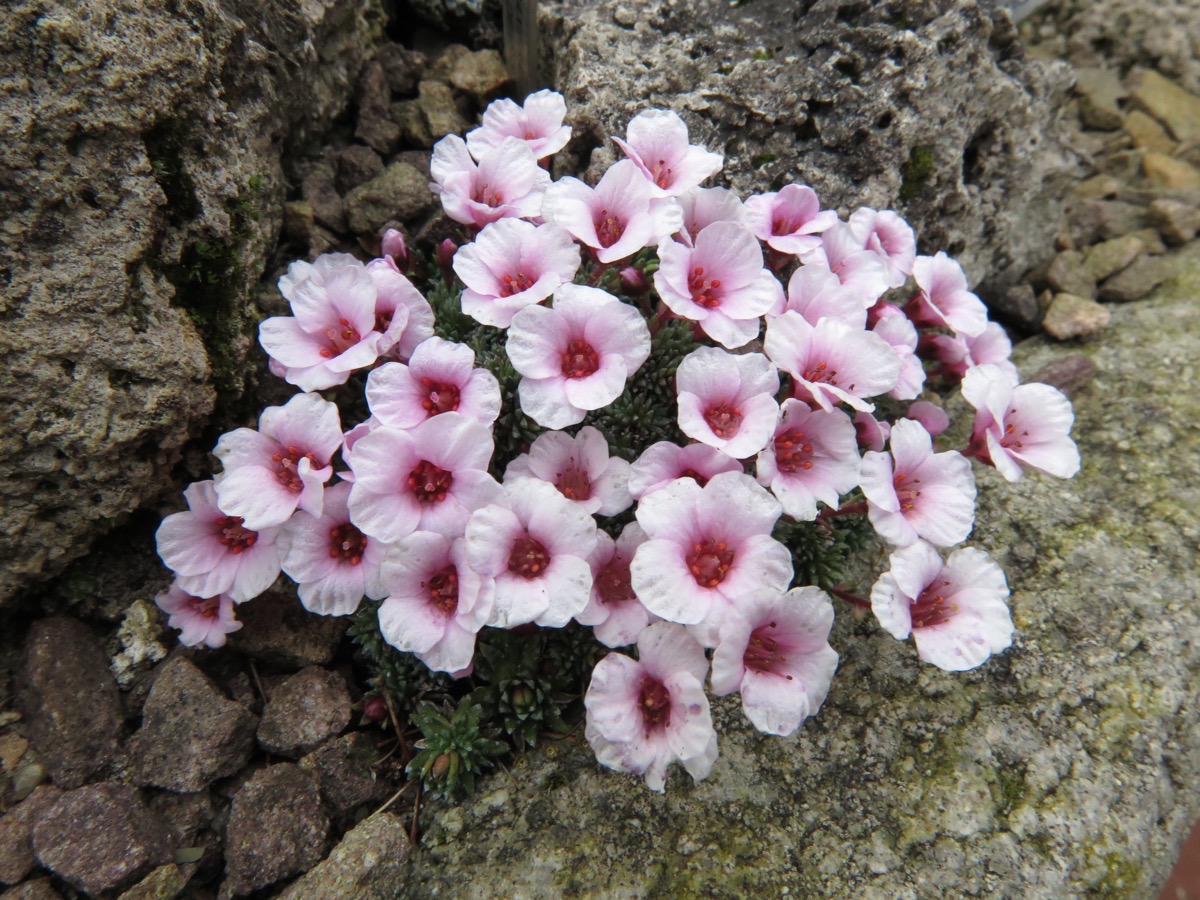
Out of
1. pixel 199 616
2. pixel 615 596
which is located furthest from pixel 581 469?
pixel 199 616

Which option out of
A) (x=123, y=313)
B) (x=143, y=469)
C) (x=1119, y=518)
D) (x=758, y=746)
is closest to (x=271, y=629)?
(x=143, y=469)

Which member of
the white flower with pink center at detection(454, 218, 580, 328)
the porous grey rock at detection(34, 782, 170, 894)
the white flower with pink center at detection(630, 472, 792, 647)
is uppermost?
the white flower with pink center at detection(454, 218, 580, 328)

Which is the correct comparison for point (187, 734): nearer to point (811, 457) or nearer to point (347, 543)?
point (347, 543)

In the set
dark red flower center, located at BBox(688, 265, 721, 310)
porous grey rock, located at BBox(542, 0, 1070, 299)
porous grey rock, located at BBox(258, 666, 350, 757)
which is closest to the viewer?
dark red flower center, located at BBox(688, 265, 721, 310)

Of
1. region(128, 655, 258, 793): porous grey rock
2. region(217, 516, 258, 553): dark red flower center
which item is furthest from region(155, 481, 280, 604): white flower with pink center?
region(128, 655, 258, 793): porous grey rock

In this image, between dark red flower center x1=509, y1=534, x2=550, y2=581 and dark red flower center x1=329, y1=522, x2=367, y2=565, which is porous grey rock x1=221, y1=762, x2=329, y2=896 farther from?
dark red flower center x1=509, y1=534, x2=550, y2=581

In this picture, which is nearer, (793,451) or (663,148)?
(793,451)
